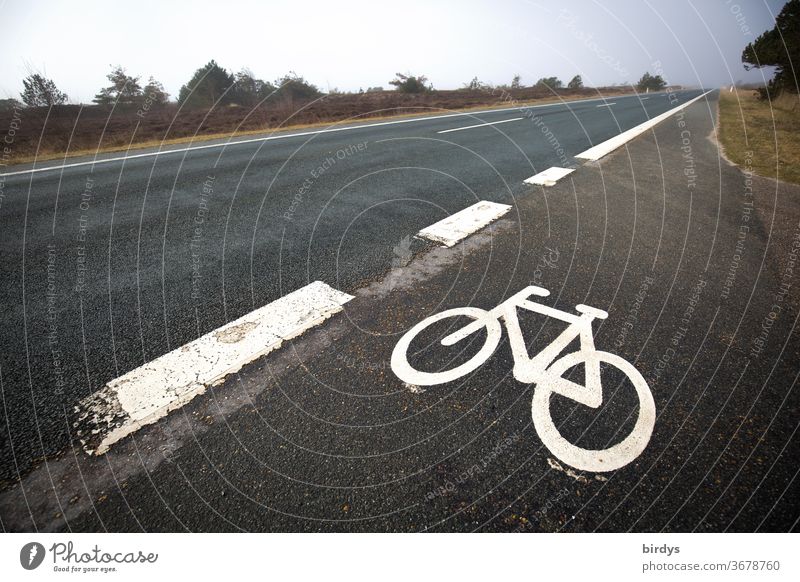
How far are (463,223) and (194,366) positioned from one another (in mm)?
3089

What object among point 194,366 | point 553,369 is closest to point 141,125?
point 194,366

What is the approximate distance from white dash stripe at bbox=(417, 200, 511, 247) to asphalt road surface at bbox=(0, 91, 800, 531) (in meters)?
0.18

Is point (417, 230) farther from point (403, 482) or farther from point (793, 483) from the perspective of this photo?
point (793, 483)

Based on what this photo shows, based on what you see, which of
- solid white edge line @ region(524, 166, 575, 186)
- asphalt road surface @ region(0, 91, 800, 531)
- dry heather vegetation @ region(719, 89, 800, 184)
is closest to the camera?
asphalt road surface @ region(0, 91, 800, 531)

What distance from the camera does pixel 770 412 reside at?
1.98 m

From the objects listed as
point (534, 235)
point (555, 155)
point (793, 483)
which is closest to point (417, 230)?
point (534, 235)

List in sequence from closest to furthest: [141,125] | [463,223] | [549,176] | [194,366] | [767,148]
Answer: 1. [194,366]
2. [463,223]
3. [549,176]
4. [767,148]
5. [141,125]

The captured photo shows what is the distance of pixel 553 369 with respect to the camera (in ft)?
7.25

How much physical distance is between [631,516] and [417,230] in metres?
3.15

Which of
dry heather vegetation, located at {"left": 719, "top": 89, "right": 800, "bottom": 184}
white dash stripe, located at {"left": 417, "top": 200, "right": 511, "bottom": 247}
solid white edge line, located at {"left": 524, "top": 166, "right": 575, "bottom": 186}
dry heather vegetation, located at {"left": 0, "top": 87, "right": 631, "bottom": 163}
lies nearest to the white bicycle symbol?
white dash stripe, located at {"left": 417, "top": 200, "right": 511, "bottom": 247}

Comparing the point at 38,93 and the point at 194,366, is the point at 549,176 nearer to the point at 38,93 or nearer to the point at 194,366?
the point at 194,366

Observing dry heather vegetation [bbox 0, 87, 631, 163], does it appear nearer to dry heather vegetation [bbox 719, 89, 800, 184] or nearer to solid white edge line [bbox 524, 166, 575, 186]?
solid white edge line [bbox 524, 166, 575, 186]

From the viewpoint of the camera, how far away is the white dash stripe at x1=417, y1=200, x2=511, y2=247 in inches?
156

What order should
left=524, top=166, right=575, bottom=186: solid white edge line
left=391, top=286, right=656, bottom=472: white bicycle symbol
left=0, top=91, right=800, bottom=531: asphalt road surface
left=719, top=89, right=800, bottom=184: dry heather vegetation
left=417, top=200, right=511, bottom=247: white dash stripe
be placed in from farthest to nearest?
left=719, top=89, right=800, bottom=184: dry heather vegetation → left=524, top=166, right=575, bottom=186: solid white edge line → left=417, top=200, right=511, bottom=247: white dash stripe → left=391, top=286, right=656, bottom=472: white bicycle symbol → left=0, top=91, right=800, bottom=531: asphalt road surface
